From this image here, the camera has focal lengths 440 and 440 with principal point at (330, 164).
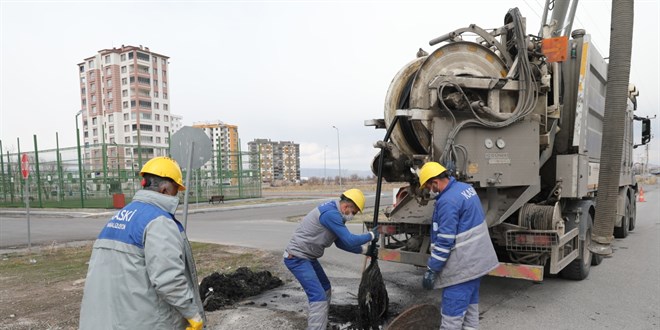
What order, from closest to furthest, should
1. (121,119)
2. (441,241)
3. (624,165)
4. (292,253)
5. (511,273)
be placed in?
(441,241)
(292,253)
(511,273)
(624,165)
(121,119)

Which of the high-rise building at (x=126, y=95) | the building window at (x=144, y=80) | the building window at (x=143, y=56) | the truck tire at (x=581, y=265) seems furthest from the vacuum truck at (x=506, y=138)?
the building window at (x=143, y=56)

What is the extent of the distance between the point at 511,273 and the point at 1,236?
15.4 metres

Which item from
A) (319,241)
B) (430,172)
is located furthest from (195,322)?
(430,172)

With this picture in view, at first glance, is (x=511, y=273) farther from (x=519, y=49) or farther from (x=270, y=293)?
(x=270, y=293)

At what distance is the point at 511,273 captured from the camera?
15.9ft

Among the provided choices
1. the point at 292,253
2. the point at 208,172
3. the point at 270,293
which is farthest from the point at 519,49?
the point at 208,172

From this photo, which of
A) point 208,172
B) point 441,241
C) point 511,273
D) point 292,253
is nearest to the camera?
point 441,241

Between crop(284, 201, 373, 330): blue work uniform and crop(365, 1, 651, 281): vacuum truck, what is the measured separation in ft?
4.20

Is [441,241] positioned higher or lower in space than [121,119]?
lower

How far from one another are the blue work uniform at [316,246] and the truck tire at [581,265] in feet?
11.8

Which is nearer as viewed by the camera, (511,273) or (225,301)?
(511,273)

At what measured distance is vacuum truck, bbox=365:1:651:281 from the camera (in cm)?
497

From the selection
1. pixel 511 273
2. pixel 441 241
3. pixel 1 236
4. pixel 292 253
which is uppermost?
pixel 441 241

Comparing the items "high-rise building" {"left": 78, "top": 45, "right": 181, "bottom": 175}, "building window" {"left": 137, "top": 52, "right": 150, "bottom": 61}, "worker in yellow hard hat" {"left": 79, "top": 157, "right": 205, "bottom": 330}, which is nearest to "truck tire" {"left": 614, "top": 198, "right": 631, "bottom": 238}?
"worker in yellow hard hat" {"left": 79, "top": 157, "right": 205, "bottom": 330}
